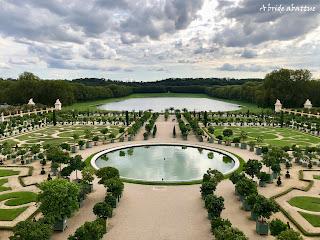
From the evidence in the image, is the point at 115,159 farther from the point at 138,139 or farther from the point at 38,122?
the point at 38,122

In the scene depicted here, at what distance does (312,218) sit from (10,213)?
56.5ft

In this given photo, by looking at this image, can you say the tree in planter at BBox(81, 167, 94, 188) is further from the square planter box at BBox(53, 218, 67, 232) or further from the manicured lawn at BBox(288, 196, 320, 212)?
the manicured lawn at BBox(288, 196, 320, 212)

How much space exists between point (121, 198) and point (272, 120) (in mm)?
46680

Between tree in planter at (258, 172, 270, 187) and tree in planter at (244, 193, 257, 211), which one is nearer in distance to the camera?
tree in planter at (244, 193, 257, 211)

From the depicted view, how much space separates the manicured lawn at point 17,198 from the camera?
2203cm

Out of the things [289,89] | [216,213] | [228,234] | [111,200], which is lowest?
[216,213]

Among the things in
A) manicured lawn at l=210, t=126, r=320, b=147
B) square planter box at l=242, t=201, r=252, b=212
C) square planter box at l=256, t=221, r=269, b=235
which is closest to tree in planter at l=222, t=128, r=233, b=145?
manicured lawn at l=210, t=126, r=320, b=147

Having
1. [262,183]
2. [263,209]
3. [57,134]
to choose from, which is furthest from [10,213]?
[57,134]

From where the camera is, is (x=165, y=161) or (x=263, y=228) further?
(x=165, y=161)

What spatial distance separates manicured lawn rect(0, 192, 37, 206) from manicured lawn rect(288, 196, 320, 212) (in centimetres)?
1643

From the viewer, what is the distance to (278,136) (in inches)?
1891

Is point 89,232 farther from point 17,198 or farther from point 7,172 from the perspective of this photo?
point 7,172

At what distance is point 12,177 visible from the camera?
27578 mm

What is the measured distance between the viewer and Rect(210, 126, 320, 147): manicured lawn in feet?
142
